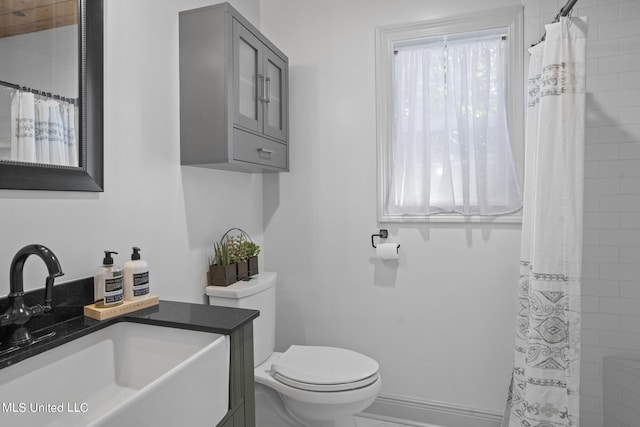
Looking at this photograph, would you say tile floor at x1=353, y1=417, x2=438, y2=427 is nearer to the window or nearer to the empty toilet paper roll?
the empty toilet paper roll

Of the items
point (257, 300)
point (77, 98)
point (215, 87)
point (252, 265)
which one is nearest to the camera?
point (77, 98)

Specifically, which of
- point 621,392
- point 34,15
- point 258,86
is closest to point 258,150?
point 258,86

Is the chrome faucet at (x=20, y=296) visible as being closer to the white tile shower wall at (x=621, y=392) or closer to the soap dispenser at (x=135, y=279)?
the soap dispenser at (x=135, y=279)

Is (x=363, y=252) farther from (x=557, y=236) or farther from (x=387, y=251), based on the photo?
(x=557, y=236)

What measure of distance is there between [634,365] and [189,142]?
7.32ft

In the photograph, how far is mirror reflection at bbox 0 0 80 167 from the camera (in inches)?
40.3

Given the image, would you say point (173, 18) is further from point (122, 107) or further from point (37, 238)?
point (37, 238)

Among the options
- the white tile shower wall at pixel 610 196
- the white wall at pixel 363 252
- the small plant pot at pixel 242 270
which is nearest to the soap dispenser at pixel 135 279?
the small plant pot at pixel 242 270

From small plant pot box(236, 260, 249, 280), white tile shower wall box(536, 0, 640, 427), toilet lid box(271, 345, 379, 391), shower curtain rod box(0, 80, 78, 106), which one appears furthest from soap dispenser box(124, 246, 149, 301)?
white tile shower wall box(536, 0, 640, 427)

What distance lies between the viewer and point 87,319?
3.74ft

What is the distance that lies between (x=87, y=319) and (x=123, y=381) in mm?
215

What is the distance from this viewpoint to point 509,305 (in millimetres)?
1979

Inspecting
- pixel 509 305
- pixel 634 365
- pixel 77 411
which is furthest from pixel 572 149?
pixel 77 411

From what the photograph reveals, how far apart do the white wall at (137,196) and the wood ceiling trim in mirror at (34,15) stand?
14 cm
